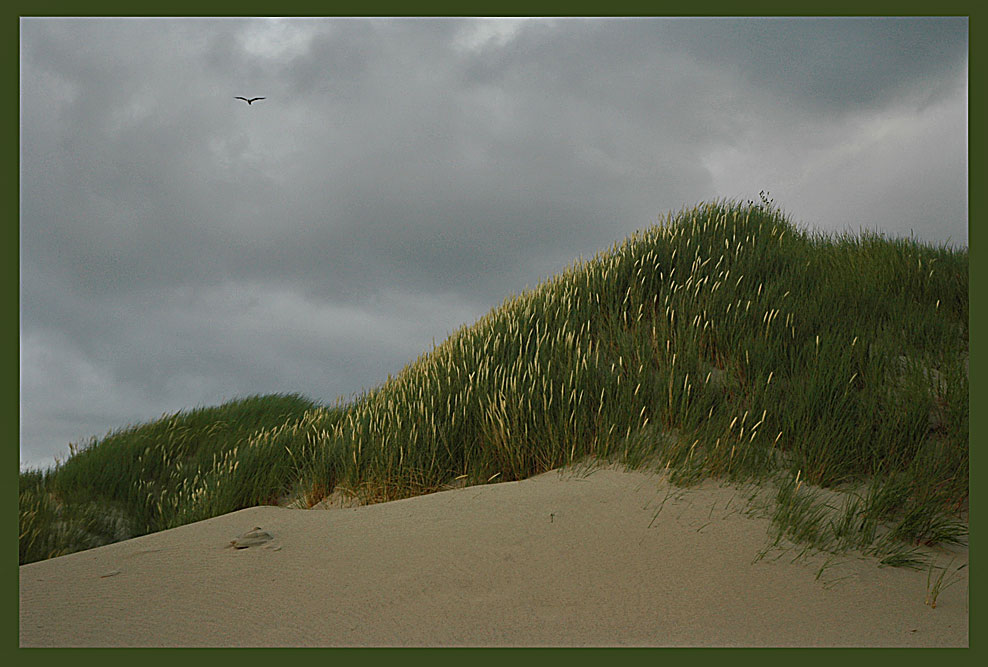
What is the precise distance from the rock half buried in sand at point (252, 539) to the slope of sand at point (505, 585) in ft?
0.23

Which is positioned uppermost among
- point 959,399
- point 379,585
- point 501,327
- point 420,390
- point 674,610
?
point 501,327

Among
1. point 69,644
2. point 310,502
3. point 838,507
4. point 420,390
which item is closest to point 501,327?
point 420,390

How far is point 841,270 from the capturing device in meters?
7.61

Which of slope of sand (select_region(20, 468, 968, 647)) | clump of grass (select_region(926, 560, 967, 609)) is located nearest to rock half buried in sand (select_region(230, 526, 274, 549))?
slope of sand (select_region(20, 468, 968, 647))

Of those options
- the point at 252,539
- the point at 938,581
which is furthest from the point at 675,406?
the point at 252,539

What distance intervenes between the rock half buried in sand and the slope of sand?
69 mm

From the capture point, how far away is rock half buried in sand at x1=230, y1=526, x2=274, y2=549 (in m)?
3.80

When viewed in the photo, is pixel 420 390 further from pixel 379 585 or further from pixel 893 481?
pixel 893 481

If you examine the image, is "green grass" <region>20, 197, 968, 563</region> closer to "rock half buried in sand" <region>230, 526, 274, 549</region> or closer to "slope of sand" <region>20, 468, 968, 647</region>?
"slope of sand" <region>20, 468, 968, 647</region>

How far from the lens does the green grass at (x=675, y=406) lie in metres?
4.48

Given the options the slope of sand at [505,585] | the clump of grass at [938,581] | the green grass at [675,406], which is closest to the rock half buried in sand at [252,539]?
the slope of sand at [505,585]

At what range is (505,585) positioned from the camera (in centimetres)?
316

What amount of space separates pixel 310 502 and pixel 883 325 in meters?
5.42

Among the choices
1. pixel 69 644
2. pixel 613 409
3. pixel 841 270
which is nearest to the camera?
pixel 69 644
